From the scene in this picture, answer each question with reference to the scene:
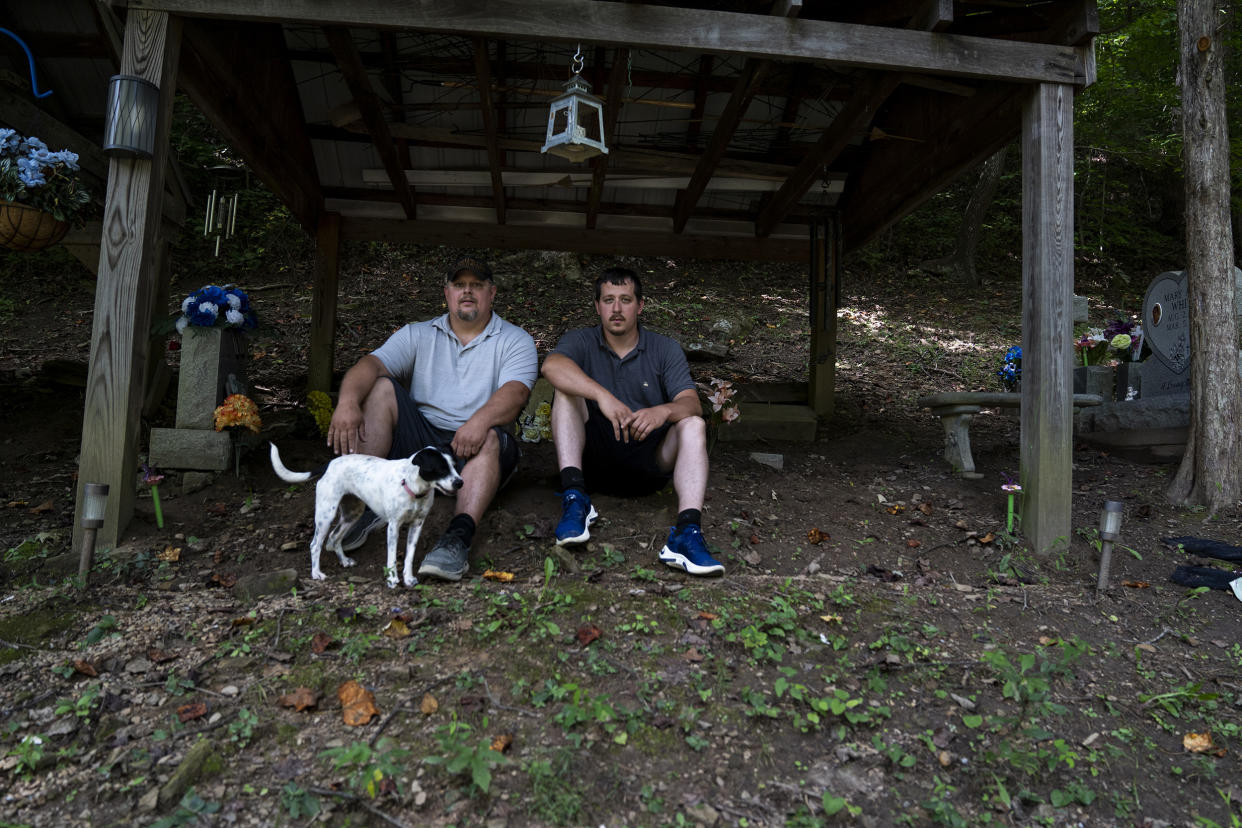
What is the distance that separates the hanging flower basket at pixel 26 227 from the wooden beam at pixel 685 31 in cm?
120

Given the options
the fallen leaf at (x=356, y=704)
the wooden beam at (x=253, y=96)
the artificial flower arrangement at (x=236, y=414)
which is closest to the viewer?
the fallen leaf at (x=356, y=704)

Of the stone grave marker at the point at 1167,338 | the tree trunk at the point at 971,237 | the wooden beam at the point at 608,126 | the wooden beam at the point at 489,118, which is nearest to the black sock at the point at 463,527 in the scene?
the wooden beam at the point at 608,126

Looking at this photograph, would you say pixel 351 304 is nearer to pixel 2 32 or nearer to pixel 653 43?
pixel 2 32

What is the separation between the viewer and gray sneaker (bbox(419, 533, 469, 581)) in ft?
10.3

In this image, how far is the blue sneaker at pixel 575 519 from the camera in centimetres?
354

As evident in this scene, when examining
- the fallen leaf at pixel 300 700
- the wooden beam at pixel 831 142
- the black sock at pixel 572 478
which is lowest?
the fallen leaf at pixel 300 700

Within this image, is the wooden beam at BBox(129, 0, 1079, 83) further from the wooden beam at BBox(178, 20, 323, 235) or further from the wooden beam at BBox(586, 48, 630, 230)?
the wooden beam at BBox(178, 20, 323, 235)

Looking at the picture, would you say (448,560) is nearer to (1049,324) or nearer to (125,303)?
(125,303)

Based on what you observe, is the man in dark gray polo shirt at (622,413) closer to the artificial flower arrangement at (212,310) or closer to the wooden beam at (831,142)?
the wooden beam at (831,142)

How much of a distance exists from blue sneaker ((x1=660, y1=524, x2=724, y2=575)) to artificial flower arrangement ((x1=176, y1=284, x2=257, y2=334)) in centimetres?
298

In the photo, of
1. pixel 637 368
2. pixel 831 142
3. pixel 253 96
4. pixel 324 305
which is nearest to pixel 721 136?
pixel 831 142

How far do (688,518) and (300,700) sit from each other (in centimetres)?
178

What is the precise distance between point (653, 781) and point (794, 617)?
1.03 m

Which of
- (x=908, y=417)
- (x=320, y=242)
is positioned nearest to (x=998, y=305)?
(x=908, y=417)
